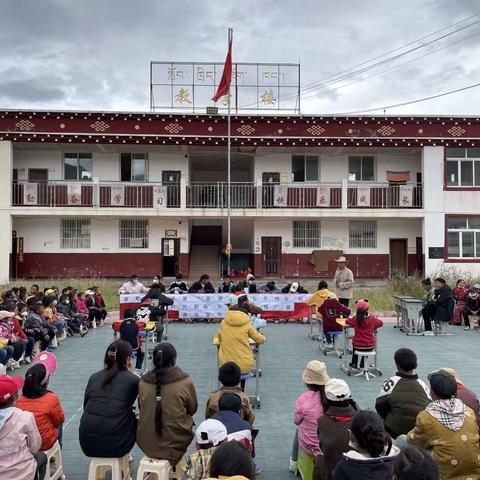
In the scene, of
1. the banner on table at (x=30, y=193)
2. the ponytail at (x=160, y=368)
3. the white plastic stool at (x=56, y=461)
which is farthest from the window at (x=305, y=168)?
the white plastic stool at (x=56, y=461)

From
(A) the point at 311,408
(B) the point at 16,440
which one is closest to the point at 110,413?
(B) the point at 16,440

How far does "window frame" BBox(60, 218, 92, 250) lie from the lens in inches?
915

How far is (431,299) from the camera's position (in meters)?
13.1

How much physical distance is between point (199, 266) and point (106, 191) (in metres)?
5.83

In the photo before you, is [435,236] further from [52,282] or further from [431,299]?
[52,282]

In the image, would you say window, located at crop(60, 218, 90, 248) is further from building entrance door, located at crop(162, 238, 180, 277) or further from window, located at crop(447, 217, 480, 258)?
window, located at crop(447, 217, 480, 258)

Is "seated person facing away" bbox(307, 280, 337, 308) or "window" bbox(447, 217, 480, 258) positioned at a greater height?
"window" bbox(447, 217, 480, 258)

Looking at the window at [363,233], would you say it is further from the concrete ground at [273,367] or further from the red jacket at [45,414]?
the red jacket at [45,414]

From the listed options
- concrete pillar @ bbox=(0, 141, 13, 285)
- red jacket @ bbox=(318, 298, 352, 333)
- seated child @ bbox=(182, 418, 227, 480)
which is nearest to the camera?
seated child @ bbox=(182, 418, 227, 480)

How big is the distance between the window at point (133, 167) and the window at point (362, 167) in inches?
389

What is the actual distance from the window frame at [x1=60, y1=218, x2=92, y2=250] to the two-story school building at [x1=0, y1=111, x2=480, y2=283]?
5cm

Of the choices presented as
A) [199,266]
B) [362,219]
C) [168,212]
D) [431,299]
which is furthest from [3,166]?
[431,299]

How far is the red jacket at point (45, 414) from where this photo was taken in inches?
170

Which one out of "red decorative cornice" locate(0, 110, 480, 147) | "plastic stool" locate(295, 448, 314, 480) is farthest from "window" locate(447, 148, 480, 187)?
"plastic stool" locate(295, 448, 314, 480)
